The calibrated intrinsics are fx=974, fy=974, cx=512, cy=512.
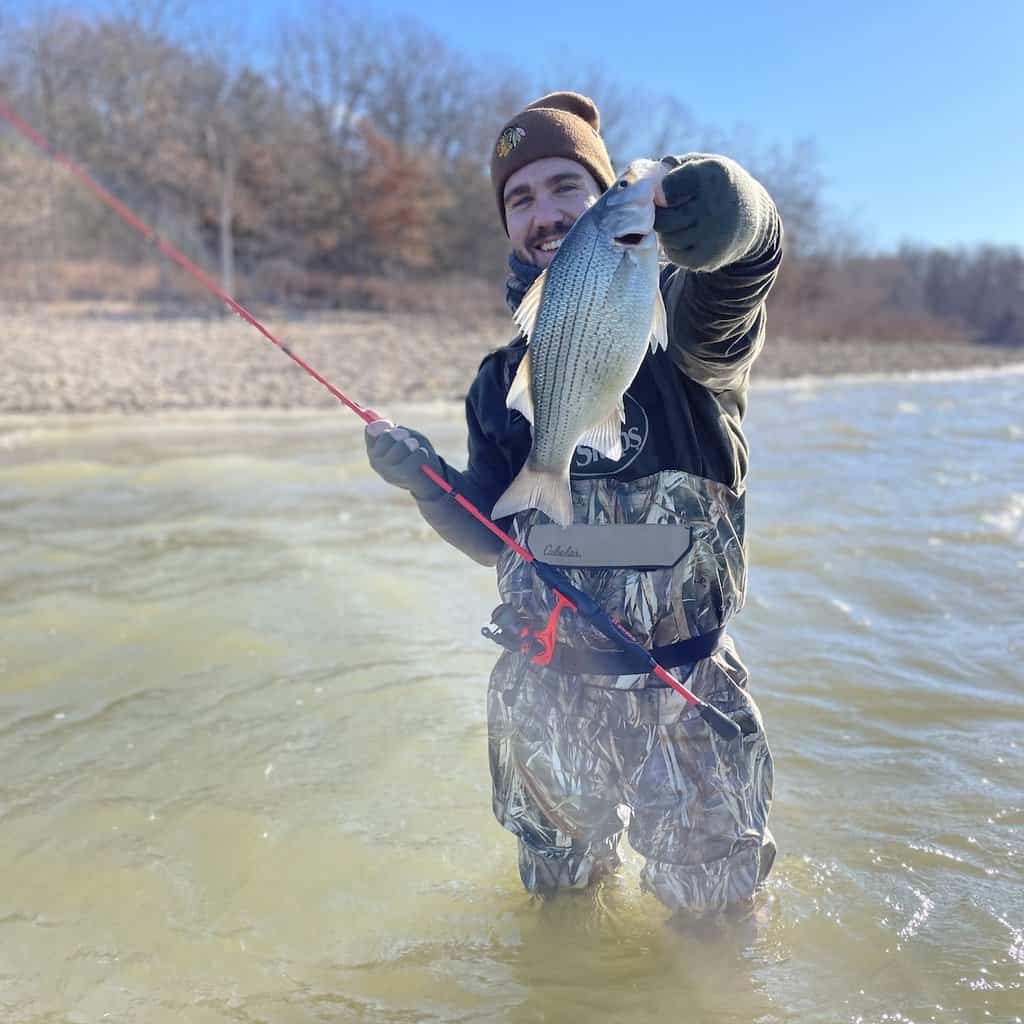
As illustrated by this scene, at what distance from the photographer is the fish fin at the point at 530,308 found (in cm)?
218

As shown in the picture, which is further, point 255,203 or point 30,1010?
point 255,203

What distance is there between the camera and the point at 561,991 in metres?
2.76

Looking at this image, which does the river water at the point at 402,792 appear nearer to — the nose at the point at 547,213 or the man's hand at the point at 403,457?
the man's hand at the point at 403,457

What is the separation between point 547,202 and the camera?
107 inches

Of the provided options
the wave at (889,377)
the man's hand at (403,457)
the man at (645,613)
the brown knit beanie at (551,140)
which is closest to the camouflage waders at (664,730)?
the man at (645,613)

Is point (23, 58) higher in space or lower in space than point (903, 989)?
higher

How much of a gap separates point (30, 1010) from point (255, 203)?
110 feet

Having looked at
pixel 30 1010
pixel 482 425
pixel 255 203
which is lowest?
pixel 30 1010

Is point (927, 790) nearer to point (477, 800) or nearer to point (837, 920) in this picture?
point (837, 920)

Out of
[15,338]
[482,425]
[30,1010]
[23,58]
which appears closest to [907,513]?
[482,425]

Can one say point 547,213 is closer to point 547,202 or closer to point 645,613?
point 547,202

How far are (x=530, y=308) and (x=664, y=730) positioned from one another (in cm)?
114

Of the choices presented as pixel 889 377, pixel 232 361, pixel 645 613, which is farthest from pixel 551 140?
pixel 889 377

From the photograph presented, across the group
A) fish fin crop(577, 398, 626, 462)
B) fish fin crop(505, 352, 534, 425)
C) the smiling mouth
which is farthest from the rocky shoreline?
fish fin crop(577, 398, 626, 462)
